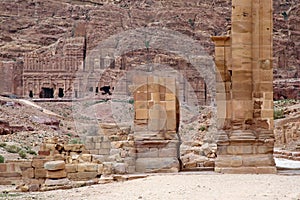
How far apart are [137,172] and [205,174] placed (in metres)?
1.63

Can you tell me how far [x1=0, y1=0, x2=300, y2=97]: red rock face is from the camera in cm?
8894

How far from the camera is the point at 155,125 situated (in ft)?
48.3

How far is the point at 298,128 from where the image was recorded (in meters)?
27.5

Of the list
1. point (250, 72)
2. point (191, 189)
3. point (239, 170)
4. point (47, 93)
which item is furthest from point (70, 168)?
point (47, 93)

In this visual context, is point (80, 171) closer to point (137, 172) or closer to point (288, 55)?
point (137, 172)

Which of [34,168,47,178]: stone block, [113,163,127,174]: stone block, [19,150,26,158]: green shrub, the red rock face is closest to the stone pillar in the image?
[113,163,127,174]: stone block

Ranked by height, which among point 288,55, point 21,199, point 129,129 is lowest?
point 21,199

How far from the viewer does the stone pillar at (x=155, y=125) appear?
1455 cm

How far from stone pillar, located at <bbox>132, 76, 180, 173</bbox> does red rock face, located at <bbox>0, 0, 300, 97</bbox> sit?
6658cm

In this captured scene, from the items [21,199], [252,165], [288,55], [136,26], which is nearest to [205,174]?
[252,165]

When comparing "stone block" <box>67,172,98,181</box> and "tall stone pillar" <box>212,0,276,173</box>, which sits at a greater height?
"tall stone pillar" <box>212,0,276,173</box>

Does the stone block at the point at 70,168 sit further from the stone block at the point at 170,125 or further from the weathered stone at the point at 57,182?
the stone block at the point at 170,125

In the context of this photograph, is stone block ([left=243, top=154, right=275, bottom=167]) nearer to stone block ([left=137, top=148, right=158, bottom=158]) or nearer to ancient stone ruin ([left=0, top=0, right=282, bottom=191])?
ancient stone ruin ([left=0, top=0, right=282, bottom=191])

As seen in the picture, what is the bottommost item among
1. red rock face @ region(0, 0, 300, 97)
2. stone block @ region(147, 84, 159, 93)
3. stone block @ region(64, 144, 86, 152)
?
stone block @ region(64, 144, 86, 152)
